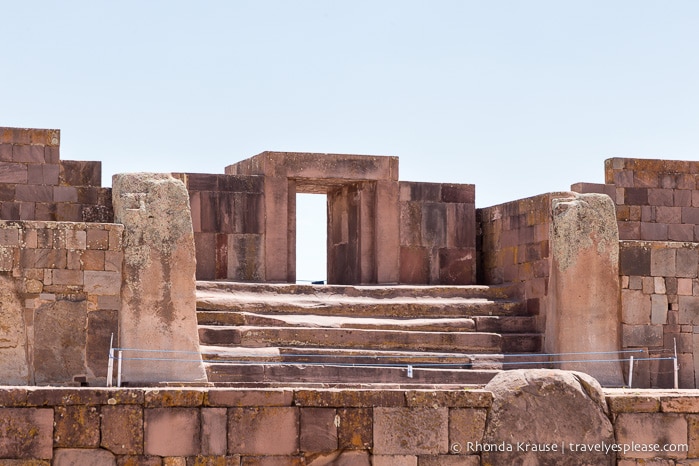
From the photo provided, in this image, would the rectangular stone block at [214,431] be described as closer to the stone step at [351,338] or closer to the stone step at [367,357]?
the stone step at [367,357]

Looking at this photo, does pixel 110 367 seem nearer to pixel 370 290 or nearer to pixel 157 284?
pixel 157 284

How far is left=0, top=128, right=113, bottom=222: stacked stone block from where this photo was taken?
1680 cm

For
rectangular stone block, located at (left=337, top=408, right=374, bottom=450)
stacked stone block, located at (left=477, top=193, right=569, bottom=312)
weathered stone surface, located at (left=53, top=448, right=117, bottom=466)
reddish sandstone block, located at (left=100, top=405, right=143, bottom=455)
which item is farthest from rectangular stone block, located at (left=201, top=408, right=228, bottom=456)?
stacked stone block, located at (left=477, top=193, right=569, bottom=312)

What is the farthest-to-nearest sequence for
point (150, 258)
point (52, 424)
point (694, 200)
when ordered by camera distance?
point (694, 200) < point (150, 258) < point (52, 424)

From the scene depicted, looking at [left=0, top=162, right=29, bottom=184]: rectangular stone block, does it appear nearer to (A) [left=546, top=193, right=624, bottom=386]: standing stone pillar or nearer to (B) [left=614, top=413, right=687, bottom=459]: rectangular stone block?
(A) [left=546, top=193, right=624, bottom=386]: standing stone pillar

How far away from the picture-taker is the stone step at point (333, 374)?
48.3ft

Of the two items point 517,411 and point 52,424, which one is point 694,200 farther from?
point 52,424

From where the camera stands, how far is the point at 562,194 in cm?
1747

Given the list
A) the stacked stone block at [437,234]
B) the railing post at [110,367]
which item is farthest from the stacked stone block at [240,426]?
the stacked stone block at [437,234]

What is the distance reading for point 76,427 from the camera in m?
10.5

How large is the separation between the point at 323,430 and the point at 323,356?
182 inches

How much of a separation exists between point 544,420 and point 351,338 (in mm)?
5190

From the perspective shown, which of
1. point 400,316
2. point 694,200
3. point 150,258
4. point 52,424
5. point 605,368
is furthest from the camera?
point 694,200

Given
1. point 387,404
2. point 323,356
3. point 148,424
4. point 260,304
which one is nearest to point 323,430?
point 387,404
